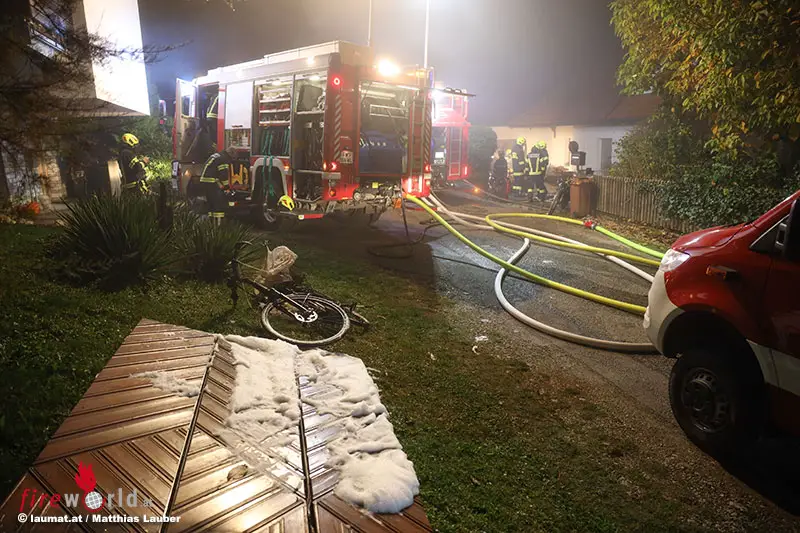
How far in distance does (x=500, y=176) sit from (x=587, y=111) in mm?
11087

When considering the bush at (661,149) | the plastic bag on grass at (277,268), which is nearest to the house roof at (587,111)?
the bush at (661,149)

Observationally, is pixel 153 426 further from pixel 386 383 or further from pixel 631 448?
pixel 631 448

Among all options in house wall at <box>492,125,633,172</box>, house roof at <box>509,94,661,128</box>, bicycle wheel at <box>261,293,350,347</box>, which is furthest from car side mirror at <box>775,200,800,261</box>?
house wall at <box>492,125,633,172</box>

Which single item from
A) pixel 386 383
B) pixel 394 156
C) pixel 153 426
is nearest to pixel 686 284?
pixel 386 383

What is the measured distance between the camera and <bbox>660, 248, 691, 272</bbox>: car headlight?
3.95 metres

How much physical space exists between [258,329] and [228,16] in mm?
26568

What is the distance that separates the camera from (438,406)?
411 cm

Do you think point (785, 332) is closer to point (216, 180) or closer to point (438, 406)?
point (438, 406)

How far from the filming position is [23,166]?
3.68 m

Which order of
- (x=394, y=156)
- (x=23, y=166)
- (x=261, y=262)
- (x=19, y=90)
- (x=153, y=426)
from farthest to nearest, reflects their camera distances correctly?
(x=394, y=156) → (x=261, y=262) → (x=23, y=166) → (x=19, y=90) → (x=153, y=426)

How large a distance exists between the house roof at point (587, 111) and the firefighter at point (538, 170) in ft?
30.2

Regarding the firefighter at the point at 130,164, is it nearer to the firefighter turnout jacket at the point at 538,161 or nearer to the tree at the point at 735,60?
the tree at the point at 735,60

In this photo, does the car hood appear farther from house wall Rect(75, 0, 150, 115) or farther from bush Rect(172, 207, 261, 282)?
house wall Rect(75, 0, 150, 115)

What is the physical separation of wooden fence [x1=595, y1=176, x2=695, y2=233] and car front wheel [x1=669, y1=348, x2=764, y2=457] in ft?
27.3
